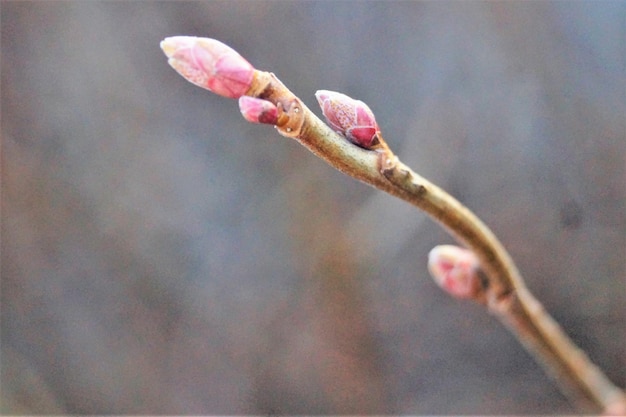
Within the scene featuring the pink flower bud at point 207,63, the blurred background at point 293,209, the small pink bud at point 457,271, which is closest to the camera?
the pink flower bud at point 207,63

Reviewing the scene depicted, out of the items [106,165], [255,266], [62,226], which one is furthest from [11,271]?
[255,266]

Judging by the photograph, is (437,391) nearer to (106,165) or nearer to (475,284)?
(475,284)

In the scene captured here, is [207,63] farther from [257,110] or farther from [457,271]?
[457,271]

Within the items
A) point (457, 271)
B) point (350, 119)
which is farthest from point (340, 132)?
point (457, 271)

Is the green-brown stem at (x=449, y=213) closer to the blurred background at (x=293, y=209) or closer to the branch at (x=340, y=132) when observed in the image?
the branch at (x=340, y=132)

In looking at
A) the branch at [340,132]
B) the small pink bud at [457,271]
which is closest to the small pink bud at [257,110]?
the branch at [340,132]

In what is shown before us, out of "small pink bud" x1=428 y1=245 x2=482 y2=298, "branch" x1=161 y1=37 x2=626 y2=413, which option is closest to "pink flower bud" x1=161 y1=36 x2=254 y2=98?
"branch" x1=161 y1=37 x2=626 y2=413
